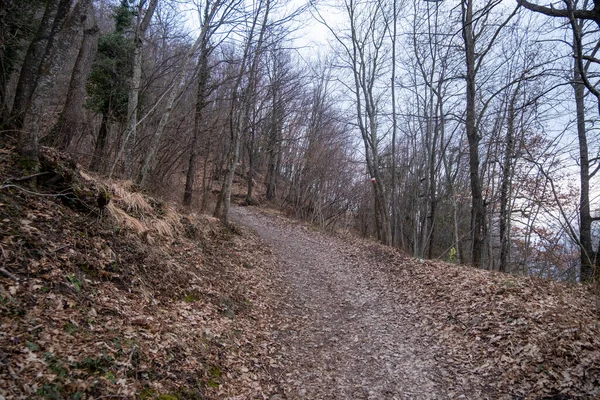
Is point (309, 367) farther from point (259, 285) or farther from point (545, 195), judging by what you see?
point (545, 195)

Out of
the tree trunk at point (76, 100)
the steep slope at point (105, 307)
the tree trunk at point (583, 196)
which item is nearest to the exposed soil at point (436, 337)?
the steep slope at point (105, 307)

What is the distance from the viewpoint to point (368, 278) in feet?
31.5

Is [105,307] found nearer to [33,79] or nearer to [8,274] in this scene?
[8,274]

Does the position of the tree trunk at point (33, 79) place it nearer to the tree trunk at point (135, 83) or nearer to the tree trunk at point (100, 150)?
the tree trunk at point (100, 150)

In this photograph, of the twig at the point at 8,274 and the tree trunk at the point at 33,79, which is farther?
the tree trunk at the point at 33,79

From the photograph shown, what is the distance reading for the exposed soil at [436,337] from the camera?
4.54 metres

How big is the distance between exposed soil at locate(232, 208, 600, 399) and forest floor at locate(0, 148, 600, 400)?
2cm

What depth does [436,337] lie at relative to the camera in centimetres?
598

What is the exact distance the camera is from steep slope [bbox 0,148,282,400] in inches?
120

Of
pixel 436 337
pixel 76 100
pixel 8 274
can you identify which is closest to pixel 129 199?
pixel 76 100

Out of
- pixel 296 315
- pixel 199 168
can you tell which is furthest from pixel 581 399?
pixel 199 168

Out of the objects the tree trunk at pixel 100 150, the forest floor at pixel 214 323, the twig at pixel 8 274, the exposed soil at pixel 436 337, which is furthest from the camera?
the tree trunk at pixel 100 150

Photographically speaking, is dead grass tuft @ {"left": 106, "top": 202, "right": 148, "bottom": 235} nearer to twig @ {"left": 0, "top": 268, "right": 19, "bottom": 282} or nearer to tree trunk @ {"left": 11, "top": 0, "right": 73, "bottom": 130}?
tree trunk @ {"left": 11, "top": 0, "right": 73, "bottom": 130}

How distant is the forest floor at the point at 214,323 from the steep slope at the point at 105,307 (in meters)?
0.02
